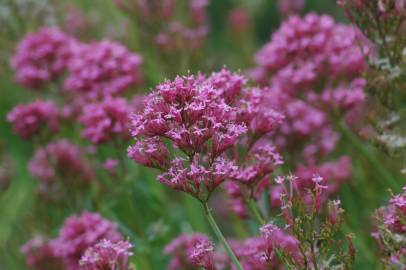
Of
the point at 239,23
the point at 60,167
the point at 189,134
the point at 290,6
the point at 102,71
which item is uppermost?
the point at 239,23

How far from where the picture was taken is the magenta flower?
342 cm

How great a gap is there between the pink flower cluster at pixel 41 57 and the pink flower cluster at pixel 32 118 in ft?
0.96

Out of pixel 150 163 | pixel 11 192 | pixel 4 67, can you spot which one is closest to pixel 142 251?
pixel 150 163

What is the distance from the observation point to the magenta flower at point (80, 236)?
3420 mm

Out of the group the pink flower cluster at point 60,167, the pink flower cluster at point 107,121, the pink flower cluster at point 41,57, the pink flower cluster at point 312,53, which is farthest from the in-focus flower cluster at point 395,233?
the pink flower cluster at point 41,57

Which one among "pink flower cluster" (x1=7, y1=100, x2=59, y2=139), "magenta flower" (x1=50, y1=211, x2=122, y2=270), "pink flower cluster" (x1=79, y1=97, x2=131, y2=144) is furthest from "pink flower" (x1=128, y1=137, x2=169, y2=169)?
"pink flower cluster" (x1=7, y1=100, x2=59, y2=139)

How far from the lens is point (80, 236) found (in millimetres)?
3475

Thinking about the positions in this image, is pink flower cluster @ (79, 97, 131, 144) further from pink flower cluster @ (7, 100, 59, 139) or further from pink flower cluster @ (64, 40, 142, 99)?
pink flower cluster @ (7, 100, 59, 139)

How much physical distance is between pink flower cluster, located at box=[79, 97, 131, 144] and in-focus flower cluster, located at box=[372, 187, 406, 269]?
1696mm

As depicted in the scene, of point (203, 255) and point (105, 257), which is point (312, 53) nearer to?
point (203, 255)

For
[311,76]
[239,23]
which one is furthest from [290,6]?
[311,76]

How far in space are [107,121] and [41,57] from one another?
3.51ft

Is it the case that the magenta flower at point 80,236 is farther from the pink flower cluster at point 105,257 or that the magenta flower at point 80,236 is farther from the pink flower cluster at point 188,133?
the pink flower cluster at point 188,133

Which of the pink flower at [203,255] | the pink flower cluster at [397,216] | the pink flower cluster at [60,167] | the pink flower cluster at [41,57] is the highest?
the pink flower cluster at [41,57]
